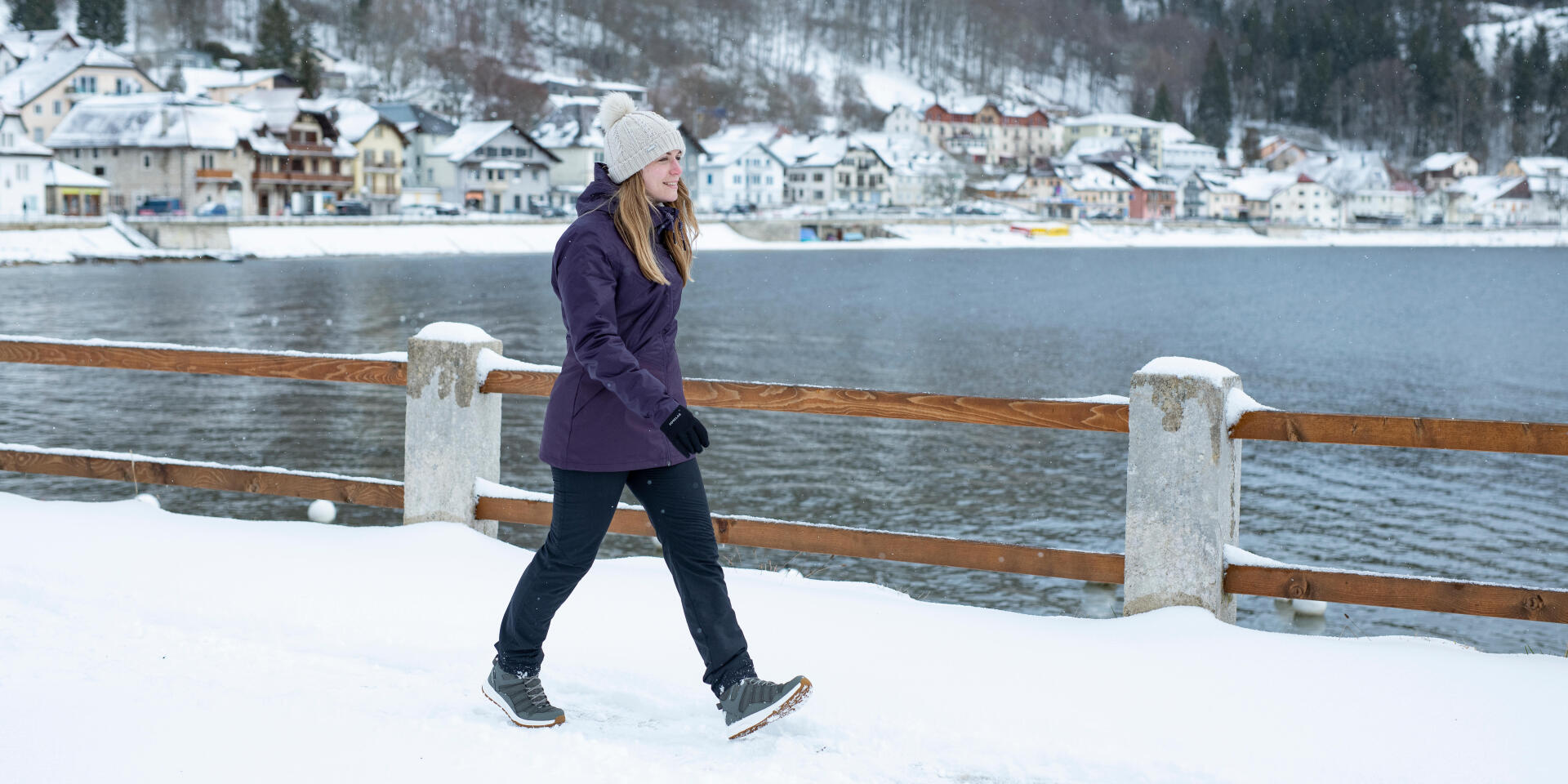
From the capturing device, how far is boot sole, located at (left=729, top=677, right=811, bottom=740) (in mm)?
4438

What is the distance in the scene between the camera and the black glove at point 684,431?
3.97 metres

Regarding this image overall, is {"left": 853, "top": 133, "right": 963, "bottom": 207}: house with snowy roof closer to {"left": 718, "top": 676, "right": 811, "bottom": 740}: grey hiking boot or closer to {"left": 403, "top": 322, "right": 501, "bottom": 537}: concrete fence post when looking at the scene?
A: {"left": 403, "top": 322, "right": 501, "bottom": 537}: concrete fence post

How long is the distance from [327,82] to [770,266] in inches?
3723

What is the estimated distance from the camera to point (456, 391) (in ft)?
22.0

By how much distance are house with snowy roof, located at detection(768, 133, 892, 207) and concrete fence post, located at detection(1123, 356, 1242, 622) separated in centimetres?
13966

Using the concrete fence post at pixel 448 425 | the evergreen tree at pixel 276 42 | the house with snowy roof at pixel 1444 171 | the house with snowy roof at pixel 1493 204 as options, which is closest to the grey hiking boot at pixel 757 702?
the concrete fence post at pixel 448 425

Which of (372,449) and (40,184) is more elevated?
(40,184)

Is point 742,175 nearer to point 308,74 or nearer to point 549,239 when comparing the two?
point 308,74

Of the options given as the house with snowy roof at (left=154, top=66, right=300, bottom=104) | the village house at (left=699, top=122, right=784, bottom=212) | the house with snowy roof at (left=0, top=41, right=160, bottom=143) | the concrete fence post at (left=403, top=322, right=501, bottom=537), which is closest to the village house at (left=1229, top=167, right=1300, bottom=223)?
the village house at (left=699, top=122, right=784, bottom=212)

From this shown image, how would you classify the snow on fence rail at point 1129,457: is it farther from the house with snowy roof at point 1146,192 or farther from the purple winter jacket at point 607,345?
the house with snowy roof at point 1146,192

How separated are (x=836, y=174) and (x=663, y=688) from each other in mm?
144074

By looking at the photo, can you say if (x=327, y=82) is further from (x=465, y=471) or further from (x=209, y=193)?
(x=465, y=471)

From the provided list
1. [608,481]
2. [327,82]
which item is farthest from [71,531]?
[327,82]

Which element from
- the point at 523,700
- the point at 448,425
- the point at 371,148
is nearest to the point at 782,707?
the point at 523,700
